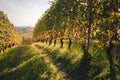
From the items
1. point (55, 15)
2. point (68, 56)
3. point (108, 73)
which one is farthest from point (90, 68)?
point (55, 15)

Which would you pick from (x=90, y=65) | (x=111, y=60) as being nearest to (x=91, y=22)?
(x=90, y=65)

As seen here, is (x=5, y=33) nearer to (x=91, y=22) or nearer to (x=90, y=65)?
(x=91, y=22)

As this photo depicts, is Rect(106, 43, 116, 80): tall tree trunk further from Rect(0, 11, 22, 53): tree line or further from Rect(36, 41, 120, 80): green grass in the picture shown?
Rect(0, 11, 22, 53): tree line

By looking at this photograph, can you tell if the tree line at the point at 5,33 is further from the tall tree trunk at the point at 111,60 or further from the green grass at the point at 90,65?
the tall tree trunk at the point at 111,60

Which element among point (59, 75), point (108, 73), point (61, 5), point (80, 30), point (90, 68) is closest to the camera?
point (108, 73)

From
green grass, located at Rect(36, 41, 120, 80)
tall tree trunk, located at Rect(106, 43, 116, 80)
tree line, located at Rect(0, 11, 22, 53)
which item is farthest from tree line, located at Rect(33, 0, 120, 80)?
tree line, located at Rect(0, 11, 22, 53)

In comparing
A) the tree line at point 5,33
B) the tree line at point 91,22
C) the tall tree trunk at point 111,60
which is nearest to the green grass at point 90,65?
the tall tree trunk at point 111,60

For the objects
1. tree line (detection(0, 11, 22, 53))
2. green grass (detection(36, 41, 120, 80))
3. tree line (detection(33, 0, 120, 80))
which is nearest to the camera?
tree line (detection(33, 0, 120, 80))

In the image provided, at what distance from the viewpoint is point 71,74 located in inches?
1348

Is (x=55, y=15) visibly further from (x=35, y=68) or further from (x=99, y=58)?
(x=99, y=58)

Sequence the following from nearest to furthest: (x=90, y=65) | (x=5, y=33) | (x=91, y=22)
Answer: (x=90, y=65), (x=91, y=22), (x=5, y=33)

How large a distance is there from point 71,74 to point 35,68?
10.6m

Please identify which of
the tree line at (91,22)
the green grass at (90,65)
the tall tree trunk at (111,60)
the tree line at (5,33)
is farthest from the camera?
the tree line at (5,33)

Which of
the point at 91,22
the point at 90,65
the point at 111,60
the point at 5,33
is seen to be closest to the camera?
the point at 111,60
